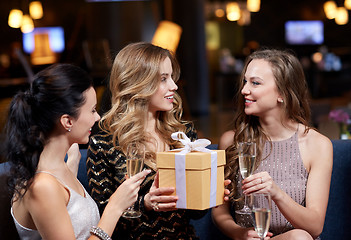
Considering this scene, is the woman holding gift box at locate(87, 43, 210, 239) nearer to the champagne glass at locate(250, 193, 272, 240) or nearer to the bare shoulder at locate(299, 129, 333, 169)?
the bare shoulder at locate(299, 129, 333, 169)

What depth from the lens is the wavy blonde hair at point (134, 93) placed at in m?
2.56

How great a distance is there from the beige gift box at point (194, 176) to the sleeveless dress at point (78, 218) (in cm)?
32

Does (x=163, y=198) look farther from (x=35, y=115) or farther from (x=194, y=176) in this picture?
(x=35, y=115)

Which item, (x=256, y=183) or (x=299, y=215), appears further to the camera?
Result: (x=299, y=215)

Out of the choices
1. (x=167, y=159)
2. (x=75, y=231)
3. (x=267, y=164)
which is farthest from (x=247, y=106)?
(x=75, y=231)

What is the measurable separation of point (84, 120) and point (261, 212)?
79 centimetres

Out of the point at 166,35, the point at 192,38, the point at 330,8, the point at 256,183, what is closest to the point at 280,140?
the point at 256,183

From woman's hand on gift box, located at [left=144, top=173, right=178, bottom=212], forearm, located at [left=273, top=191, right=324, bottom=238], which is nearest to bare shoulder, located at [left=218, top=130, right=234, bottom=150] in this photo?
forearm, located at [left=273, top=191, right=324, bottom=238]

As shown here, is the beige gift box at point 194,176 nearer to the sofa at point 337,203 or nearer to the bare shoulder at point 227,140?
the bare shoulder at point 227,140

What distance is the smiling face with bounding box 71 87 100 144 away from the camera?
2.07m

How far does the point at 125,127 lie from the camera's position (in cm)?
261

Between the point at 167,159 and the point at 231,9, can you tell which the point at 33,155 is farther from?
the point at 231,9

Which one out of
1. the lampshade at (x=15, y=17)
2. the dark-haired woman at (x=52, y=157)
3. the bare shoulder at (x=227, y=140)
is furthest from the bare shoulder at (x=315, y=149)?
the lampshade at (x=15, y=17)

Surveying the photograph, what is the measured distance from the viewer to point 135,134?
2.60 m
